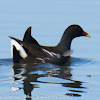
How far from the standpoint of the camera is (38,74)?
35.1 feet

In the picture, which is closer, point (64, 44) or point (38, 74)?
point (38, 74)

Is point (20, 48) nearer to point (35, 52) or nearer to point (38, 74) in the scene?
point (35, 52)

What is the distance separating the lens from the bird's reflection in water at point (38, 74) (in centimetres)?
908

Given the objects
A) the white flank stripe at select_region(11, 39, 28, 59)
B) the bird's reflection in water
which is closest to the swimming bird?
the white flank stripe at select_region(11, 39, 28, 59)

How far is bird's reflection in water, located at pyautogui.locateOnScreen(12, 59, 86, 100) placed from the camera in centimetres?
908

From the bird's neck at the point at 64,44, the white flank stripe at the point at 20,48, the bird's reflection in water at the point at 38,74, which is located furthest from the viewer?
the bird's neck at the point at 64,44

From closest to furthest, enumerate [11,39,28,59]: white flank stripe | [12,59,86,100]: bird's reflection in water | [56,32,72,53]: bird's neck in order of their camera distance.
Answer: [12,59,86,100]: bird's reflection in water < [11,39,28,59]: white flank stripe < [56,32,72,53]: bird's neck

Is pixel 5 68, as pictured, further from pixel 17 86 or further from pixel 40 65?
pixel 17 86

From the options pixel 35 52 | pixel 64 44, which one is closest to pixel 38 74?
pixel 35 52

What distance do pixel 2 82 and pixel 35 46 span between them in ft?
9.27

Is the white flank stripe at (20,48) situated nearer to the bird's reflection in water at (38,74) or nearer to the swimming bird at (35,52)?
the swimming bird at (35,52)

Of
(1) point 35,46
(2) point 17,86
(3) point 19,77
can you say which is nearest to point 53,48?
(1) point 35,46

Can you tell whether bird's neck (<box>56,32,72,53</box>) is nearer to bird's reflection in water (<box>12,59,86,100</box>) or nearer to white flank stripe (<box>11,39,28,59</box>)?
bird's reflection in water (<box>12,59,86,100</box>)

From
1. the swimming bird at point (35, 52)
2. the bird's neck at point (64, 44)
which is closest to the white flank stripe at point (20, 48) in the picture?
the swimming bird at point (35, 52)
